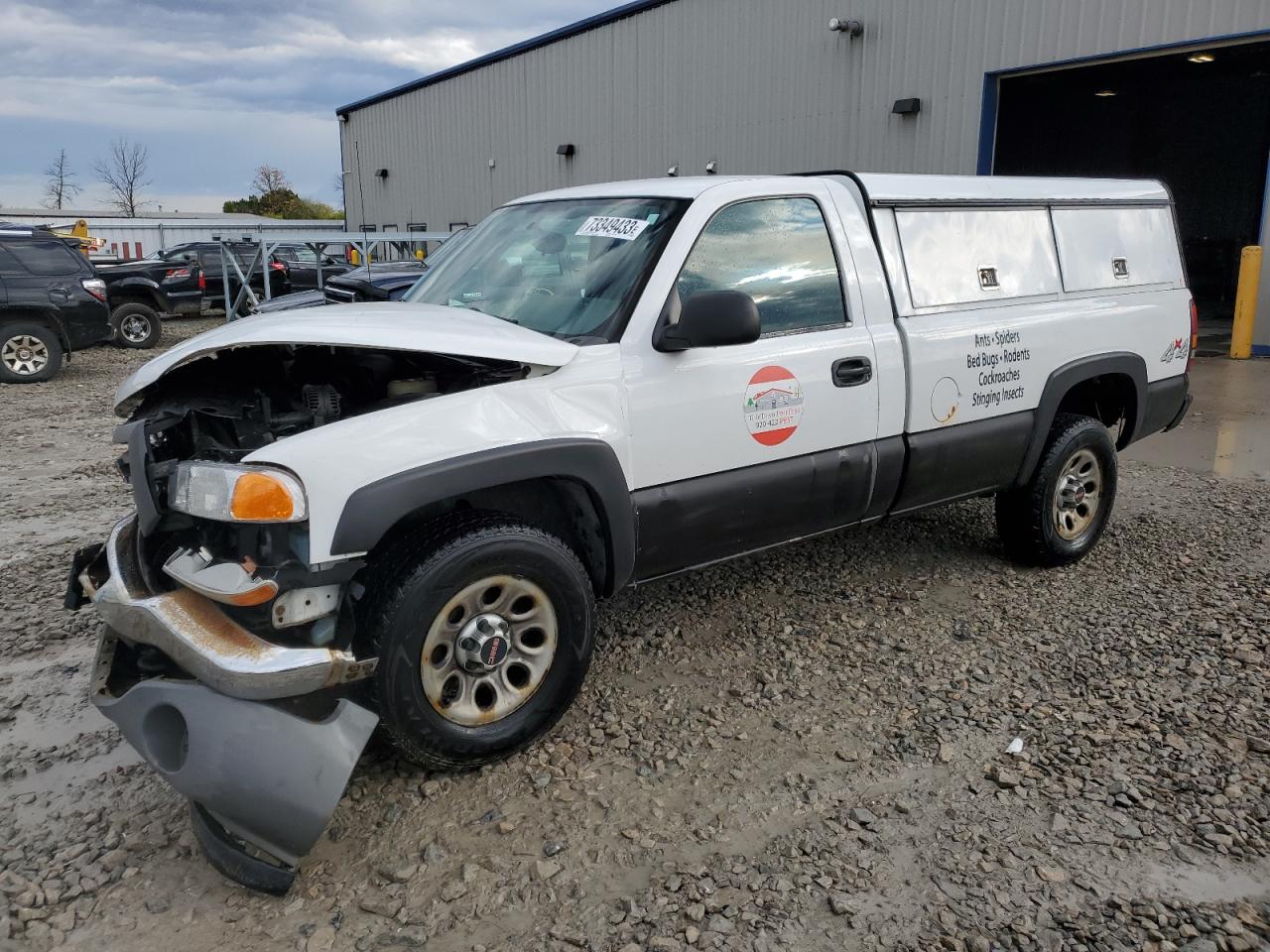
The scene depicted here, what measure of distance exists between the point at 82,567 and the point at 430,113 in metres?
27.2

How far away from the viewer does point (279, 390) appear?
3.70m

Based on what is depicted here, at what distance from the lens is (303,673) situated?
2.65 m

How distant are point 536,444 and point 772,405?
3.34 ft

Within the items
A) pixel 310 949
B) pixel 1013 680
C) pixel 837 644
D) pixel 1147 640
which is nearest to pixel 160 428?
pixel 310 949

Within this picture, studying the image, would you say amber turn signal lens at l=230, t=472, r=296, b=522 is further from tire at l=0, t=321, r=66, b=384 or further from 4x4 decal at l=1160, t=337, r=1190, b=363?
tire at l=0, t=321, r=66, b=384

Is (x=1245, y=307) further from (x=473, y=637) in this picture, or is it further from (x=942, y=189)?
A: (x=473, y=637)

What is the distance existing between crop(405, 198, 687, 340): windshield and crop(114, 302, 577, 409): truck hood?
0.20 metres

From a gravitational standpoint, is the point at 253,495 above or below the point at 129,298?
below

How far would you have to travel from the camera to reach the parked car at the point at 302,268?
20.7 m

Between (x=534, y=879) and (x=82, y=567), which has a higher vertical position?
(x=82, y=567)

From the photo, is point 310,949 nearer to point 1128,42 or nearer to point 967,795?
point 967,795

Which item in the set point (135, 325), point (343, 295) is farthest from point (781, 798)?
point (135, 325)

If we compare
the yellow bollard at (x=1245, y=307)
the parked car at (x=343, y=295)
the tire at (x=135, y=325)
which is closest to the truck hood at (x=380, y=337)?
the parked car at (x=343, y=295)

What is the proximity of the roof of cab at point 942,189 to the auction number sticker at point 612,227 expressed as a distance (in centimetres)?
16
